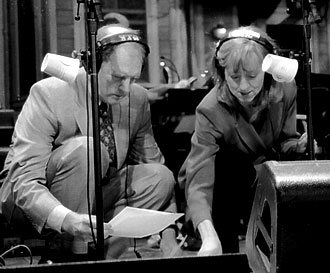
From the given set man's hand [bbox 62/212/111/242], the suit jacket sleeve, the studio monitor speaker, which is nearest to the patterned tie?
the suit jacket sleeve

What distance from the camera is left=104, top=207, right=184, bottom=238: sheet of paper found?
1469 millimetres

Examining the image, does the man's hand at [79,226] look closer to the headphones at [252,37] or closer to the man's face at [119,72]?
the man's face at [119,72]

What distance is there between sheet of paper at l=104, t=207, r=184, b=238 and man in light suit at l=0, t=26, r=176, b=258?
0.34 feet

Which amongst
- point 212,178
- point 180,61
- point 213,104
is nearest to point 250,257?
point 212,178

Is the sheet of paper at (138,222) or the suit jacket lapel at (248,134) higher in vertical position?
the suit jacket lapel at (248,134)

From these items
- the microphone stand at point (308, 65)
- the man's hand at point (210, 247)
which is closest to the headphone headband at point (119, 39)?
the microphone stand at point (308, 65)

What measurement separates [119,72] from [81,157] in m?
0.29

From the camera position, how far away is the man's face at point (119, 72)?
1778 millimetres

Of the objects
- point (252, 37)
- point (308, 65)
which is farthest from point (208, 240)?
point (252, 37)

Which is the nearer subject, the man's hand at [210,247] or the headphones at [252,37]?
the man's hand at [210,247]

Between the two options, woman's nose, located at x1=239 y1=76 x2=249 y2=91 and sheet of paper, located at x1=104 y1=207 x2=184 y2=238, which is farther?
woman's nose, located at x1=239 y1=76 x2=249 y2=91

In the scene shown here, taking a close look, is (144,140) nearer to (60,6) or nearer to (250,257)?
(60,6)

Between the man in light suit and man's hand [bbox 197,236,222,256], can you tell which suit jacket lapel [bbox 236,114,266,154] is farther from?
man's hand [bbox 197,236,222,256]

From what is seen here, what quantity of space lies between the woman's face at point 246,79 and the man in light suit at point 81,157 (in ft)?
0.94
